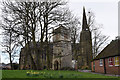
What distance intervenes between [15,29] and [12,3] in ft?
12.5

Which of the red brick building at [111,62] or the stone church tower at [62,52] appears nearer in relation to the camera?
the red brick building at [111,62]

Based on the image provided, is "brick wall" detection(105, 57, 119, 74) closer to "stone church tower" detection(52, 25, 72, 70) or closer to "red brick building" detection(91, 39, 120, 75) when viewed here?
"red brick building" detection(91, 39, 120, 75)

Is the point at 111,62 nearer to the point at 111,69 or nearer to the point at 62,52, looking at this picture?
the point at 111,69

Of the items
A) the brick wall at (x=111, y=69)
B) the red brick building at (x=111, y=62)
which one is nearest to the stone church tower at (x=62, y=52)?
the red brick building at (x=111, y=62)

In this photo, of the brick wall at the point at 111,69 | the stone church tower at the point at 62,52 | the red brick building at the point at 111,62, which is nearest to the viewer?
the red brick building at the point at 111,62

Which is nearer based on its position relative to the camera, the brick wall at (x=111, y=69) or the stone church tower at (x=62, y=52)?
the brick wall at (x=111, y=69)

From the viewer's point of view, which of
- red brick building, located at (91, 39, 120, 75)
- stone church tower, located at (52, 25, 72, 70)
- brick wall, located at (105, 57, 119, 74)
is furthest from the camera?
stone church tower, located at (52, 25, 72, 70)

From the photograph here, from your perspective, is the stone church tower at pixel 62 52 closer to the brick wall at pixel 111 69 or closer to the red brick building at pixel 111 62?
the red brick building at pixel 111 62

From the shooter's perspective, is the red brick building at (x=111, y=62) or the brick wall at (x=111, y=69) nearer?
the red brick building at (x=111, y=62)

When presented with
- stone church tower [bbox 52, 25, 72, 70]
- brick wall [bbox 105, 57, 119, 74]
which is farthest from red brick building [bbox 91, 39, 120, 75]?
stone church tower [bbox 52, 25, 72, 70]

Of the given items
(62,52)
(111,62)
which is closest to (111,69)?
(111,62)

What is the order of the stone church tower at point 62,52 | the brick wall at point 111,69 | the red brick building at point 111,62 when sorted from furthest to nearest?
1. the stone church tower at point 62,52
2. the brick wall at point 111,69
3. the red brick building at point 111,62

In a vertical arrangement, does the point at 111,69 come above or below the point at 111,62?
below

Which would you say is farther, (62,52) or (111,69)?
(62,52)
